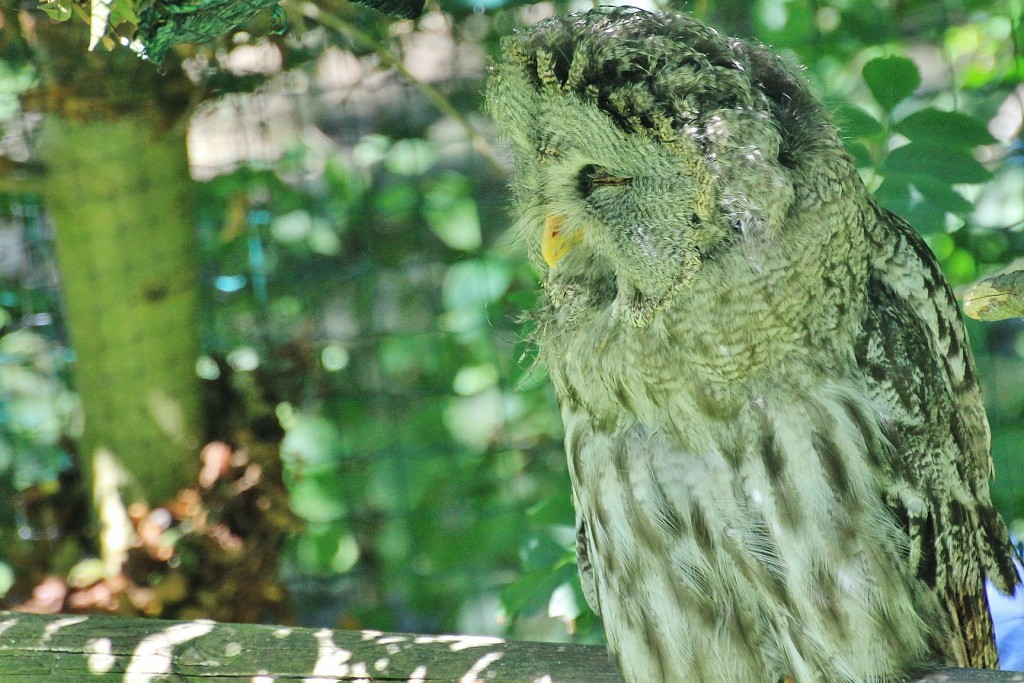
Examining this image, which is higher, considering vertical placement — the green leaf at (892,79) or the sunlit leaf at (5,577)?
the green leaf at (892,79)

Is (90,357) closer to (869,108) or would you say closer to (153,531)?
(153,531)

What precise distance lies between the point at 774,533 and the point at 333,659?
2.11ft

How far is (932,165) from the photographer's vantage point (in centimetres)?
192

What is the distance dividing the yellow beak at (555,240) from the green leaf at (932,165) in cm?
74

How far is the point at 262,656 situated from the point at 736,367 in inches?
31.0

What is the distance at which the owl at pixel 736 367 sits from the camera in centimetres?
131

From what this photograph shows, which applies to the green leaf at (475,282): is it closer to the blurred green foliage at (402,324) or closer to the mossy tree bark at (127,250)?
the blurred green foliage at (402,324)

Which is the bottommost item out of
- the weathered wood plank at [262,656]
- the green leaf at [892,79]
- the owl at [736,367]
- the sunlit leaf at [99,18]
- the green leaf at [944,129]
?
the weathered wood plank at [262,656]

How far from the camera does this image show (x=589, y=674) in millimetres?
1499

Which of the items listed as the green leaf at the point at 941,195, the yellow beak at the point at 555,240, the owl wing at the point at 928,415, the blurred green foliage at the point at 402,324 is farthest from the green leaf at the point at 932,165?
the yellow beak at the point at 555,240

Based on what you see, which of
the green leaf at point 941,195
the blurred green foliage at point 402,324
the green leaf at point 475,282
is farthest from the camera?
the green leaf at point 475,282

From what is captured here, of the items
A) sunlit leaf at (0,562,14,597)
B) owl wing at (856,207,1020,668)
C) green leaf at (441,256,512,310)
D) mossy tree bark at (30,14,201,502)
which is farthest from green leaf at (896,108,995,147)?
sunlit leaf at (0,562,14,597)

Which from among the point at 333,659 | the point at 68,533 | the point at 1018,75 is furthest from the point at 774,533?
the point at 68,533

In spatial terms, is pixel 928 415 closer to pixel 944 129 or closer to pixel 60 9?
pixel 944 129
